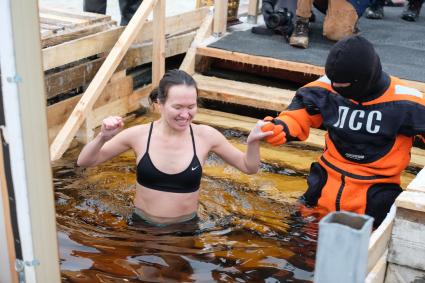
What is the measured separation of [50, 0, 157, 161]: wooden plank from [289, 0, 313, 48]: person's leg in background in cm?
155

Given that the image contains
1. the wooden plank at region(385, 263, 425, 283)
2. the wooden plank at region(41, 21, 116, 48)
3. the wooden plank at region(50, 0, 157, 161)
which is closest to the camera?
the wooden plank at region(385, 263, 425, 283)

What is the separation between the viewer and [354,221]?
1933mm

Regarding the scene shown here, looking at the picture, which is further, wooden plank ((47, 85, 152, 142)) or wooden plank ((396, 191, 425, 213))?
wooden plank ((47, 85, 152, 142))

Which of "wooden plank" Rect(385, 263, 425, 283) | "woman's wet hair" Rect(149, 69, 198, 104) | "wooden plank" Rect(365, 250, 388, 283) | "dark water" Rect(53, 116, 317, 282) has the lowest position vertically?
"dark water" Rect(53, 116, 317, 282)

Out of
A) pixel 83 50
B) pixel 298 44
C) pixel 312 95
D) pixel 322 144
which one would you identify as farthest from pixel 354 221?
pixel 298 44

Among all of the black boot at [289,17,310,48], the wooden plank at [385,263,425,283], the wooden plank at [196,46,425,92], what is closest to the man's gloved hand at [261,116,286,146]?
the wooden plank at [385,263,425,283]

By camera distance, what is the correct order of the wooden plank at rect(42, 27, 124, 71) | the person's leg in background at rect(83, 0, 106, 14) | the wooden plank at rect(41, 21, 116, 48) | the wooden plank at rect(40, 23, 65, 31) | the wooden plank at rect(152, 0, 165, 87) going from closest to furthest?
the wooden plank at rect(42, 27, 124, 71), the wooden plank at rect(41, 21, 116, 48), the wooden plank at rect(40, 23, 65, 31), the wooden plank at rect(152, 0, 165, 87), the person's leg in background at rect(83, 0, 106, 14)

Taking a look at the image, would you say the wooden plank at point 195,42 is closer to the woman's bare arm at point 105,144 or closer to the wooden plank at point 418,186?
the woman's bare arm at point 105,144

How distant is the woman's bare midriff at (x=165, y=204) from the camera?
3904 mm

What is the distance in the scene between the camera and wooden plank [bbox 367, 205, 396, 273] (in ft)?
9.00

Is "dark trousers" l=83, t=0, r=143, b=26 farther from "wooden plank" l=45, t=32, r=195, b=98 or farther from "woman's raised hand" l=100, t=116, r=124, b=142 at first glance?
"woman's raised hand" l=100, t=116, r=124, b=142

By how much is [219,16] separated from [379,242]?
4.61 meters

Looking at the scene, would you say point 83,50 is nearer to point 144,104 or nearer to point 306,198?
point 144,104

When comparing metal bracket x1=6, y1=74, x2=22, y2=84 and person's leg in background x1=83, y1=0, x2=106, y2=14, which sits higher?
metal bracket x1=6, y1=74, x2=22, y2=84
